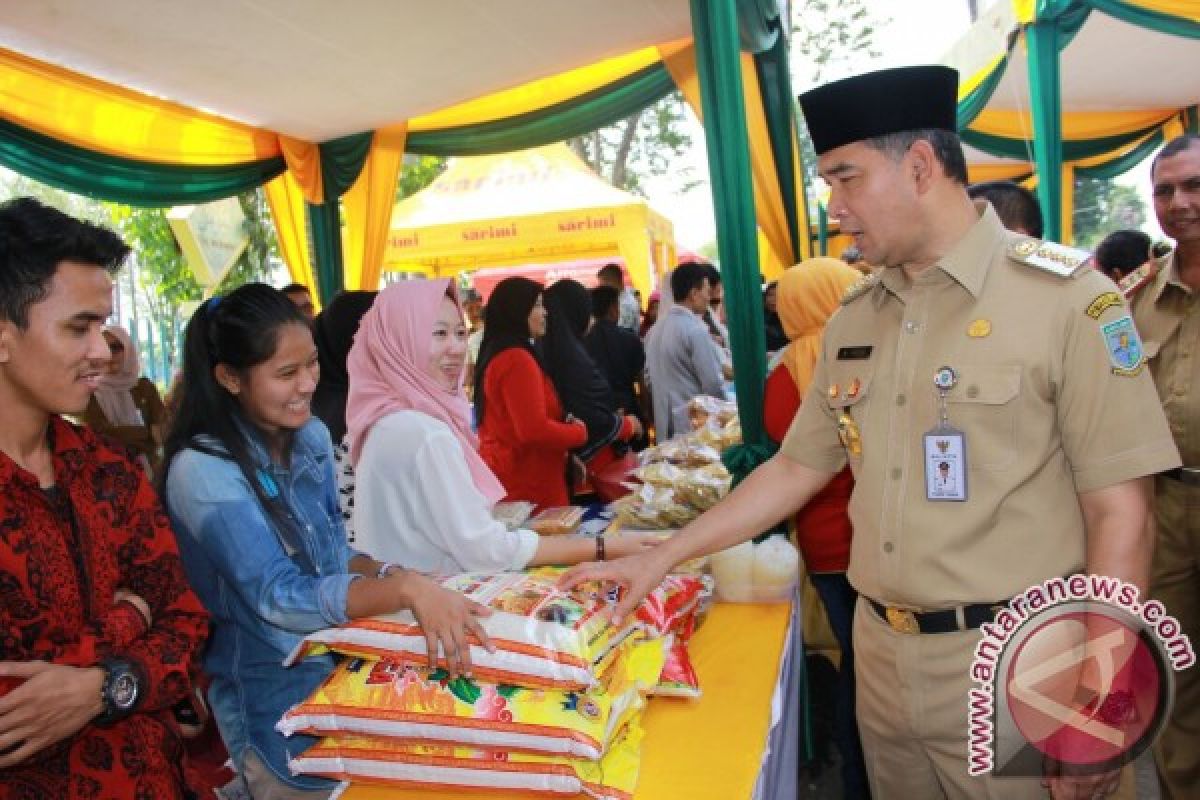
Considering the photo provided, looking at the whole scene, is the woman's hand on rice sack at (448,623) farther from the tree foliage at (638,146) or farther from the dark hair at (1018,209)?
the tree foliage at (638,146)

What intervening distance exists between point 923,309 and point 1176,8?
5915 millimetres

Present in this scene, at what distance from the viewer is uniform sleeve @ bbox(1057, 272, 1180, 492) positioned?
128cm

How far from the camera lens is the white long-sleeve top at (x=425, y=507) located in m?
1.80

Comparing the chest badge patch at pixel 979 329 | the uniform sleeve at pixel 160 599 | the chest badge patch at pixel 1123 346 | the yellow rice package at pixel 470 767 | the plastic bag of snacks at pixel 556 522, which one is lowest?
the yellow rice package at pixel 470 767

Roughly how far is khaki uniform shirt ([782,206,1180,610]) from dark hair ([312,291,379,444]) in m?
2.10

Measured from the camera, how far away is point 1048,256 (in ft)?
4.75

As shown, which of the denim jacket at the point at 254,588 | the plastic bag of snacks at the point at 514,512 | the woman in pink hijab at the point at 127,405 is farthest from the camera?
the woman in pink hijab at the point at 127,405

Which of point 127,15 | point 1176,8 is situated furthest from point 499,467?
point 1176,8

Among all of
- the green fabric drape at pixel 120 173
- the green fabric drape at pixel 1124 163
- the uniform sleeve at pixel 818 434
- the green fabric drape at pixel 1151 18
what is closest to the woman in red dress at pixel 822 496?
the uniform sleeve at pixel 818 434

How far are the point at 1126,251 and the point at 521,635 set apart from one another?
411cm

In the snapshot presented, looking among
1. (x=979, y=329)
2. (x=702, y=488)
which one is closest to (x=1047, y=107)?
(x=702, y=488)

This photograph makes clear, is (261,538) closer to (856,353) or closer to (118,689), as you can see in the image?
(118,689)

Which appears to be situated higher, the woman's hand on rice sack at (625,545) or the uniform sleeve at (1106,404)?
the uniform sleeve at (1106,404)

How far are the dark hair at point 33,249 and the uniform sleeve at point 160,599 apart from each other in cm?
33
